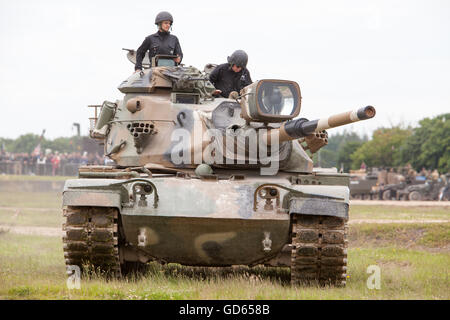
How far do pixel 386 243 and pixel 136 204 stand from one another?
33.2 ft

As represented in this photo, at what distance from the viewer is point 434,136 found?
6300 centimetres

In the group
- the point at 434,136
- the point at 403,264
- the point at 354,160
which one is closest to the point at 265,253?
the point at 403,264

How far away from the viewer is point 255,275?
41.8 feet

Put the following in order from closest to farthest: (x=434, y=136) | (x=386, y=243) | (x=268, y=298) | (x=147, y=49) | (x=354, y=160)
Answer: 1. (x=268, y=298)
2. (x=147, y=49)
3. (x=386, y=243)
4. (x=434, y=136)
5. (x=354, y=160)

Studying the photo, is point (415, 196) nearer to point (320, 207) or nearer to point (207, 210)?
point (320, 207)

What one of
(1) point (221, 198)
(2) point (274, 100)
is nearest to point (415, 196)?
(2) point (274, 100)

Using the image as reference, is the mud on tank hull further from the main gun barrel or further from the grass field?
the main gun barrel

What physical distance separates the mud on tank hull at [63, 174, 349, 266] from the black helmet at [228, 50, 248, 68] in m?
2.83

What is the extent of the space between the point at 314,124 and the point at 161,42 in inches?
193

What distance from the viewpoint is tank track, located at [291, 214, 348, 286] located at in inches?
422

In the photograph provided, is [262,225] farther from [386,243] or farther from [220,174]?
[386,243]

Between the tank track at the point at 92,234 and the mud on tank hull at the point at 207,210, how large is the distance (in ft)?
0.37

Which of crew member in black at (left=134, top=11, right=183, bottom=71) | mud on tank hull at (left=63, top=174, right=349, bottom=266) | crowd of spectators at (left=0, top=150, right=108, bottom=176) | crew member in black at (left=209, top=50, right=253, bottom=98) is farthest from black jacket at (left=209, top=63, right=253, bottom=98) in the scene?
crowd of spectators at (left=0, top=150, right=108, bottom=176)

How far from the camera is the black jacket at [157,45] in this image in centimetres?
1460
